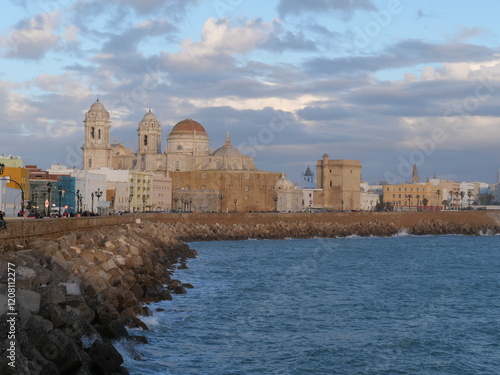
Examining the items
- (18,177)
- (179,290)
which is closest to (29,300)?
(179,290)

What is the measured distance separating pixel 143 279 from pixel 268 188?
8446 cm

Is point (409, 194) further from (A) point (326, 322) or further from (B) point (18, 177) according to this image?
(A) point (326, 322)

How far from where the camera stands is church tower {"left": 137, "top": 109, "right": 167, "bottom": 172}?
354ft

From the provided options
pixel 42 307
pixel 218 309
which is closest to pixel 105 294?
pixel 42 307

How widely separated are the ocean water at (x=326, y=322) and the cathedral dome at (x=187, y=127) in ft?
238

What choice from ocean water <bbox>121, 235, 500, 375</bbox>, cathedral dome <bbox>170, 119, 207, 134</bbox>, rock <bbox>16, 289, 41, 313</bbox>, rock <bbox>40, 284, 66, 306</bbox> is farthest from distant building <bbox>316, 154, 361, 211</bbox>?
rock <bbox>16, 289, 41, 313</bbox>

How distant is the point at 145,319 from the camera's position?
2064 centimetres

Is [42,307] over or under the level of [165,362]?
over

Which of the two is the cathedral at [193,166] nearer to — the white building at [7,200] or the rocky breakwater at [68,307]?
the white building at [7,200]

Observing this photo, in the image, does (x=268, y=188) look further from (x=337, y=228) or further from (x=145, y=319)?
(x=145, y=319)

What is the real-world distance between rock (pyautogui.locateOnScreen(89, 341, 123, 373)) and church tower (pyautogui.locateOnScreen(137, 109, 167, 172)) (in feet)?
309

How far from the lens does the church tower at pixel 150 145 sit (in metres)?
108

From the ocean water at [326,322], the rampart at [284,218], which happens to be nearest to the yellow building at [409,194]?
the rampart at [284,218]

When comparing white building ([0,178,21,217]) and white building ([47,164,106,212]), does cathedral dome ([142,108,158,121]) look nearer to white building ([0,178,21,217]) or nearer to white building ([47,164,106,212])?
white building ([47,164,106,212])
